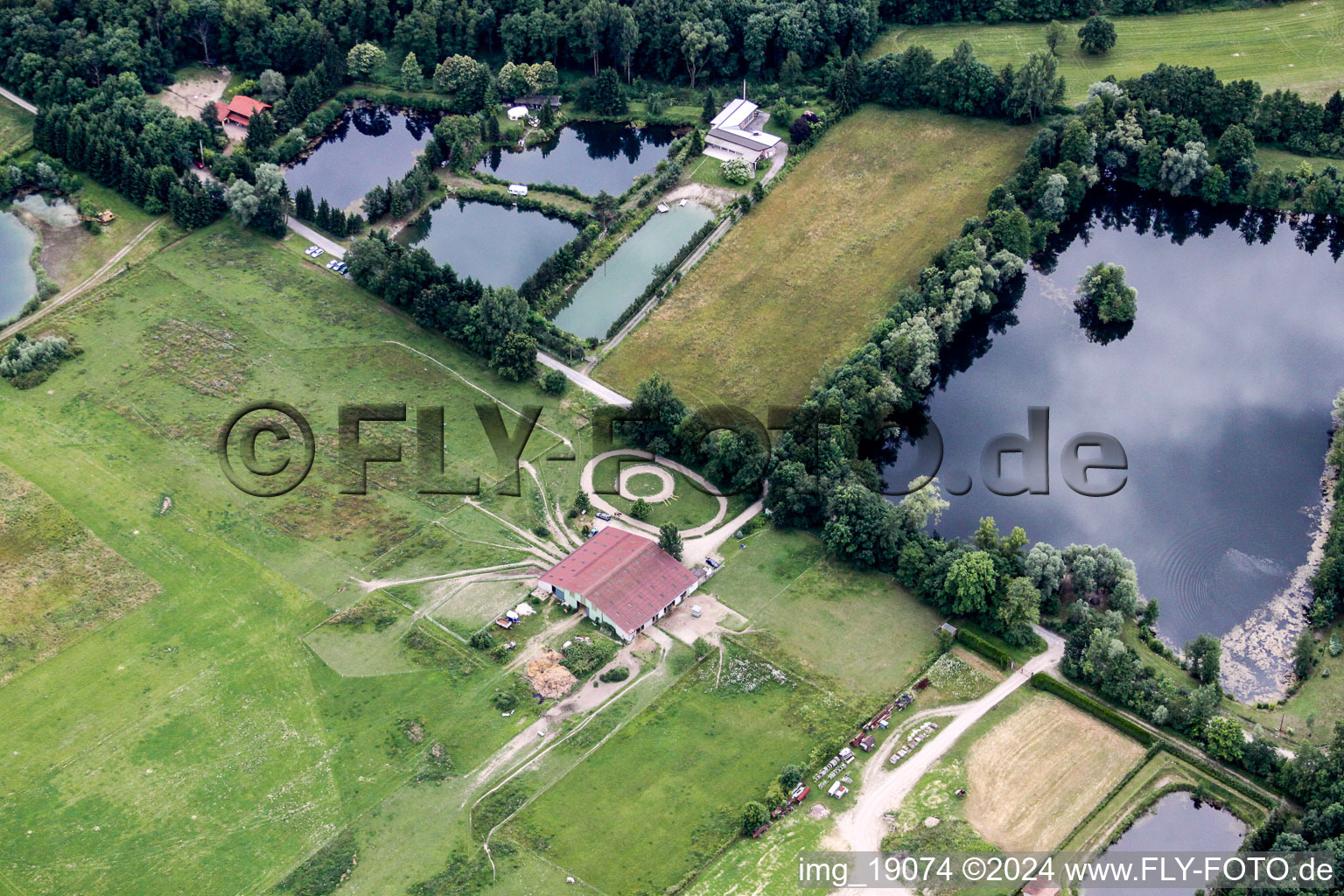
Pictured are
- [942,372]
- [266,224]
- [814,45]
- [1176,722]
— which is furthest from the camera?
[814,45]

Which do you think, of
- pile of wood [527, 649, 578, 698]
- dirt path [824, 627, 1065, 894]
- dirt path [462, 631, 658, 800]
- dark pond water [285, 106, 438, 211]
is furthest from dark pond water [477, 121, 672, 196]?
dirt path [824, 627, 1065, 894]

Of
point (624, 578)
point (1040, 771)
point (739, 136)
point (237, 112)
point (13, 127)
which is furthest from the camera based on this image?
point (237, 112)

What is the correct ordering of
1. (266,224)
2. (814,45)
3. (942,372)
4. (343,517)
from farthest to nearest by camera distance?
(814,45)
(266,224)
(942,372)
(343,517)

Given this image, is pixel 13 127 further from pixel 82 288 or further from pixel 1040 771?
pixel 1040 771

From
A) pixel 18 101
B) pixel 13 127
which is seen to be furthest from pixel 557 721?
pixel 18 101

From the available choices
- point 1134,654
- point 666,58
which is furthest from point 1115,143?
point 1134,654

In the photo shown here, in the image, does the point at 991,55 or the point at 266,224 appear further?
the point at 991,55

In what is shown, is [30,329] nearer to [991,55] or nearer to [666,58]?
[666,58]
